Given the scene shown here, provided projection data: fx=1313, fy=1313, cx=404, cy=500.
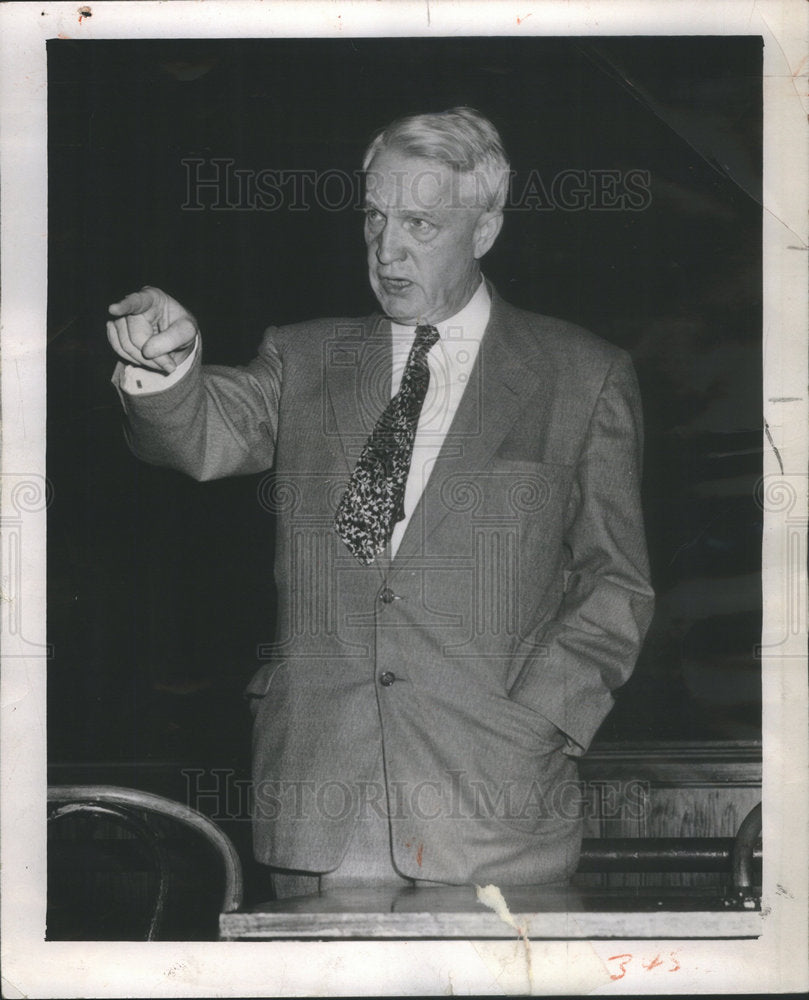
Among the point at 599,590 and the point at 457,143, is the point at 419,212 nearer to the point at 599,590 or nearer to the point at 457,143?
the point at 457,143

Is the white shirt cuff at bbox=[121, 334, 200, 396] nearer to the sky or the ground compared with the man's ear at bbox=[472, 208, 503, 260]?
nearer to the ground

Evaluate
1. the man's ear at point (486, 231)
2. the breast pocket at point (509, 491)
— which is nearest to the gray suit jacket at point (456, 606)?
the breast pocket at point (509, 491)

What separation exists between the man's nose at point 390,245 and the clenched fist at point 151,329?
274 millimetres

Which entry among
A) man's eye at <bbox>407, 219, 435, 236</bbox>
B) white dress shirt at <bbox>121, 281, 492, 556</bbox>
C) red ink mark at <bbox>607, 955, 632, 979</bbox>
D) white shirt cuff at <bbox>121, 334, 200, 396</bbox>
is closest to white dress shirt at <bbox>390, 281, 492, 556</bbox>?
white dress shirt at <bbox>121, 281, 492, 556</bbox>

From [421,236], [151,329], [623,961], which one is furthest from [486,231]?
[623,961]

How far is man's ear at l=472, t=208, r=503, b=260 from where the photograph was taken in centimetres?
181

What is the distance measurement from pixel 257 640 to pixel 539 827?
0.45 meters

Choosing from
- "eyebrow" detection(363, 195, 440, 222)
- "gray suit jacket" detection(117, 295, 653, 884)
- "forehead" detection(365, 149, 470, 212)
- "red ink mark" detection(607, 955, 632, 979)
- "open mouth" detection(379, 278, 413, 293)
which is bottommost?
"red ink mark" detection(607, 955, 632, 979)

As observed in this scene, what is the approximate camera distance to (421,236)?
5.91ft

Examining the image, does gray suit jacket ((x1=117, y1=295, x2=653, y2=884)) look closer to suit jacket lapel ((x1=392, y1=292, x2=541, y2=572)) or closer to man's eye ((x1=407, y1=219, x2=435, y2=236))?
suit jacket lapel ((x1=392, y1=292, x2=541, y2=572))

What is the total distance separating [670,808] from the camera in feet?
5.96

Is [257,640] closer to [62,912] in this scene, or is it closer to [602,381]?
[62,912]

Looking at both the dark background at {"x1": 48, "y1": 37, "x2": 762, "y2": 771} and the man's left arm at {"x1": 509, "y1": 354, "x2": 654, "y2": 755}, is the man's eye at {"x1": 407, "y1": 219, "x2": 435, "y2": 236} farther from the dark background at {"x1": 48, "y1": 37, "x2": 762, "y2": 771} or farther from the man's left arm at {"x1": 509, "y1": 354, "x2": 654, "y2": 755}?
the man's left arm at {"x1": 509, "y1": 354, "x2": 654, "y2": 755}

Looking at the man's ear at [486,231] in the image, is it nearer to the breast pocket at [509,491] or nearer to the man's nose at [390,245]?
the man's nose at [390,245]
